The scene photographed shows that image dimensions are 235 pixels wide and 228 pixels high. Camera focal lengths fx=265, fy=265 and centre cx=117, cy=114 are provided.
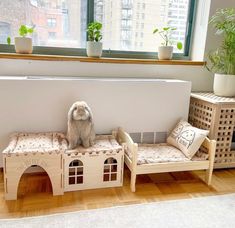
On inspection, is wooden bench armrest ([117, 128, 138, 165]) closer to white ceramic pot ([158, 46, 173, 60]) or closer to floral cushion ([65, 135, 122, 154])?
floral cushion ([65, 135, 122, 154])

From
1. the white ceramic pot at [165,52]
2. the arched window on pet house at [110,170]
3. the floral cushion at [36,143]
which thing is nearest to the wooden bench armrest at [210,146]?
the arched window on pet house at [110,170]

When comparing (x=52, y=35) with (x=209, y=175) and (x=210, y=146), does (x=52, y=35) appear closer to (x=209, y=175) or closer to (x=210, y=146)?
(x=210, y=146)

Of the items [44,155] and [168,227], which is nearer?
[168,227]

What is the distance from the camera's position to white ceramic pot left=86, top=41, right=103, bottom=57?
89.0 inches

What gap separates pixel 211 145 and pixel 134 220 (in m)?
0.84

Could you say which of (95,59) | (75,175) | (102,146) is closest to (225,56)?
(95,59)

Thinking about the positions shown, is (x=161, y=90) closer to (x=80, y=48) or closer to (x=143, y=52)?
(x=143, y=52)

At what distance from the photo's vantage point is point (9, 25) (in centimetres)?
223

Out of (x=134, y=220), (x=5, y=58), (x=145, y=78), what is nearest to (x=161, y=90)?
(x=145, y=78)

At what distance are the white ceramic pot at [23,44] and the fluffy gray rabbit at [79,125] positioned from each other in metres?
0.69

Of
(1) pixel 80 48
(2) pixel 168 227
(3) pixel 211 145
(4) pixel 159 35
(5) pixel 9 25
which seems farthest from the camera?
(4) pixel 159 35

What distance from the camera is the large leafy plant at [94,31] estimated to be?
2.22m

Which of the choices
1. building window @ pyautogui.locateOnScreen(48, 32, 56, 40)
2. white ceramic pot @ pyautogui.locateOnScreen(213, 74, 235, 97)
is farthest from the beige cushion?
building window @ pyautogui.locateOnScreen(48, 32, 56, 40)

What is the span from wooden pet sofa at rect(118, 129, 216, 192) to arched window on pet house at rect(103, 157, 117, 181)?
0.11m
